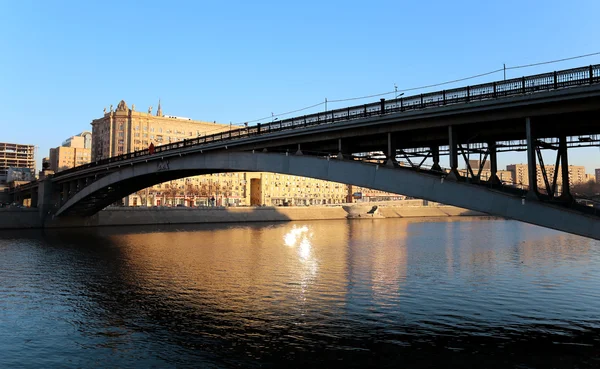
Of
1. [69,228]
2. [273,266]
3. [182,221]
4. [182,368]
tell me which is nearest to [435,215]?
[182,221]

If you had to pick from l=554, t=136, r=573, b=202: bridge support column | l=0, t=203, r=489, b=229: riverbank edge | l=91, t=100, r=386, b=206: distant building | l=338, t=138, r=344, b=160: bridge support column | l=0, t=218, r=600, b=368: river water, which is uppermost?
l=91, t=100, r=386, b=206: distant building

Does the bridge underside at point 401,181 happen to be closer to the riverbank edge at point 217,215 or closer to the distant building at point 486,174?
the distant building at point 486,174

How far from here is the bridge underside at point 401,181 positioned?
63.3ft

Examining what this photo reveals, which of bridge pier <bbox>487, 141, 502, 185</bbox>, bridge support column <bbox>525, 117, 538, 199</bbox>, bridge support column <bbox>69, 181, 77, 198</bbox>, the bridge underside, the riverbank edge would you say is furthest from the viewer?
the riverbank edge

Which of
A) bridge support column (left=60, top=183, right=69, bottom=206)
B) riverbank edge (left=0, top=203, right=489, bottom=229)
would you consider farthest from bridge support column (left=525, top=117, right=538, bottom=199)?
riverbank edge (left=0, top=203, right=489, bottom=229)

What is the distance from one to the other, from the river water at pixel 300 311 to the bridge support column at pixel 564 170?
575 cm

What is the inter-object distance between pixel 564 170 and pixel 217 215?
87407 mm

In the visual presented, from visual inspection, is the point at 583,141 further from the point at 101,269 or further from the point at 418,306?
the point at 101,269

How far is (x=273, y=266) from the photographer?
38.0 m

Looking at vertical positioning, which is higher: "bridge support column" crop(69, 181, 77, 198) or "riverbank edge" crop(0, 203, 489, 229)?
"bridge support column" crop(69, 181, 77, 198)

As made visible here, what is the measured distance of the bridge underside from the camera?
19.3 m

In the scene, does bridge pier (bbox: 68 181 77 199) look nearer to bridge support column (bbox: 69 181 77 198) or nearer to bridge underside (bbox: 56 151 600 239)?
bridge support column (bbox: 69 181 77 198)

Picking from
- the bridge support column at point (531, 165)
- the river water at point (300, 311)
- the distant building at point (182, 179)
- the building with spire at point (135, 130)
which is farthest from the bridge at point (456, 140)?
the building with spire at point (135, 130)

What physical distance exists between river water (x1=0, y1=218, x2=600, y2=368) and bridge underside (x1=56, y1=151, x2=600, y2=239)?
16.1 ft
